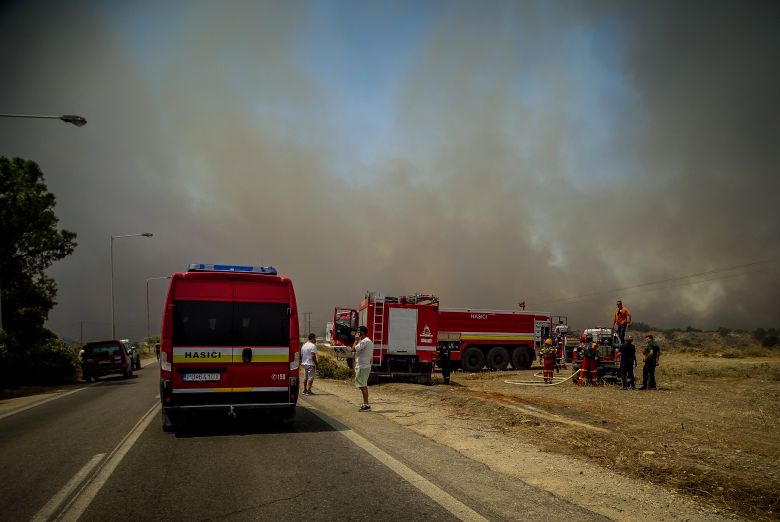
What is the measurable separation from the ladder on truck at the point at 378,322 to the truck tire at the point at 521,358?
431 inches

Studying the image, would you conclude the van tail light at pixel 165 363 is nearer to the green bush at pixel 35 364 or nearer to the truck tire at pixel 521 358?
the green bush at pixel 35 364

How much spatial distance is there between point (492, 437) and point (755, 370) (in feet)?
85.3

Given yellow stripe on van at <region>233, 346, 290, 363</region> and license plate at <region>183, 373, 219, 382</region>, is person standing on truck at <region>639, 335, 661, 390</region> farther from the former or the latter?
license plate at <region>183, 373, 219, 382</region>

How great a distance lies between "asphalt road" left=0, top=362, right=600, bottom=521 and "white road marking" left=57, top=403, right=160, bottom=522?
1 centimetres

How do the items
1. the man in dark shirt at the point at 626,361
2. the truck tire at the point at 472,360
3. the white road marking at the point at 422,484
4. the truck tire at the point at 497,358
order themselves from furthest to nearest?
the truck tire at the point at 497,358, the truck tire at the point at 472,360, the man in dark shirt at the point at 626,361, the white road marking at the point at 422,484

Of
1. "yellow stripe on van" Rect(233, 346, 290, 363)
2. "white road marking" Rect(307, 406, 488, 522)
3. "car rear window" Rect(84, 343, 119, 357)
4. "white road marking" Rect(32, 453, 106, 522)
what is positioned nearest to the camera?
"white road marking" Rect(307, 406, 488, 522)

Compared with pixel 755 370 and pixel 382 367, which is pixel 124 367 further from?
pixel 755 370

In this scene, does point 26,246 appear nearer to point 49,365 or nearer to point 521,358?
point 49,365

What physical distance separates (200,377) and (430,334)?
12886 mm

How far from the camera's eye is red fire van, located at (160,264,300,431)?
880 centimetres

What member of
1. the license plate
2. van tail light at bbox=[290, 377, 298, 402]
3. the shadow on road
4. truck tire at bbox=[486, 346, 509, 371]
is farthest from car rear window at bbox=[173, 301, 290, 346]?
truck tire at bbox=[486, 346, 509, 371]

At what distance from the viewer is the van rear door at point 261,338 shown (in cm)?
909

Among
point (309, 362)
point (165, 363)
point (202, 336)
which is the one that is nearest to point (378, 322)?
point (309, 362)

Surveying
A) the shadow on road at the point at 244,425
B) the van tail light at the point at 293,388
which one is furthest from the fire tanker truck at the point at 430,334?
the van tail light at the point at 293,388
